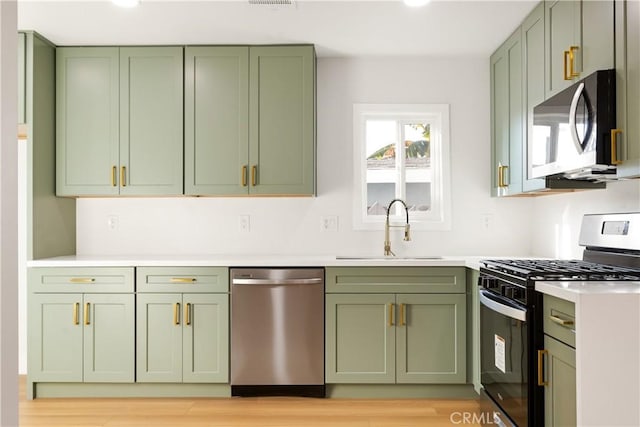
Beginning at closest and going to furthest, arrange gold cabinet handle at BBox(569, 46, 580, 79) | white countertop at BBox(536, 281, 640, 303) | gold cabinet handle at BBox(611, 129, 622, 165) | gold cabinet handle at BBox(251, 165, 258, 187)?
white countertop at BBox(536, 281, 640, 303) < gold cabinet handle at BBox(611, 129, 622, 165) < gold cabinet handle at BBox(569, 46, 580, 79) < gold cabinet handle at BBox(251, 165, 258, 187)

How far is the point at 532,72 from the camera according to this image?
2924mm

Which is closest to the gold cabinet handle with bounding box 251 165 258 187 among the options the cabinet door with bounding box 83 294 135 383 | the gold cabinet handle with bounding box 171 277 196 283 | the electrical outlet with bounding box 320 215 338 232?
the electrical outlet with bounding box 320 215 338 232

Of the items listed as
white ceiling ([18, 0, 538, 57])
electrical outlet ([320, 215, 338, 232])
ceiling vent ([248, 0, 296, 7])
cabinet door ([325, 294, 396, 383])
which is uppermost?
white ceiling ([18, 0, 538, 57])

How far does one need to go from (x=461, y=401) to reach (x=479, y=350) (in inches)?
16.8

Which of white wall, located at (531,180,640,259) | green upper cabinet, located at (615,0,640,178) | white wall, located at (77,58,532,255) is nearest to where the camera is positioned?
green upper cabinet, located at (615,0,640,178)

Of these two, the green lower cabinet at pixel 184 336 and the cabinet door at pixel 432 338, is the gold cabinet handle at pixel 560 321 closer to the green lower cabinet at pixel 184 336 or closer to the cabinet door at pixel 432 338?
the cabinet door at pixel 432 338

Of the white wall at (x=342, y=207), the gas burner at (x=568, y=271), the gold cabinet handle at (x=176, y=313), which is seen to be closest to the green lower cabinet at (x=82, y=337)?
the gold cabinet handle at (x=176, y=313)

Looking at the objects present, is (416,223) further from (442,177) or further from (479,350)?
(479,350)

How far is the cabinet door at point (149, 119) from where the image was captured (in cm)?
351

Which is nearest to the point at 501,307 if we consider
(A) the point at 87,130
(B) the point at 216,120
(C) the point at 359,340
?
(C) the point at 359,340

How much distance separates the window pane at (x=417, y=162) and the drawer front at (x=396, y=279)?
31.6 inches

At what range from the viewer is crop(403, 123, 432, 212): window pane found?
3.91m

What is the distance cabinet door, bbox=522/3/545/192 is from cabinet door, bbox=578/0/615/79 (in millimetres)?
457

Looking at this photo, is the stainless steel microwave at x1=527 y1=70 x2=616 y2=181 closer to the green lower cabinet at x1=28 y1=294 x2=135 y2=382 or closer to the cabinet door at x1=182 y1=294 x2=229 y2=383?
the cabinet door at x1=182 y1=294 x2=229 y2=383
